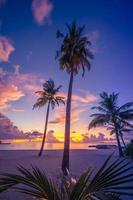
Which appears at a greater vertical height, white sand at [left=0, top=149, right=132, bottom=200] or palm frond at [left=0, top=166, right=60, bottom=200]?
palm frond at [left=0, top=166, right=60, bottom=200]

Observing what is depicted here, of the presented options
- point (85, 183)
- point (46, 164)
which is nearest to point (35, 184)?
point (85, 183)

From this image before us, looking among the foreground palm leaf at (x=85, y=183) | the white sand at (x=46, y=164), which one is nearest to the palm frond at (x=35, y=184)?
the foreground palm leaf at (x=85, y=183)

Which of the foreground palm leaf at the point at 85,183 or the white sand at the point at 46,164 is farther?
the white sand at the point at 46,164

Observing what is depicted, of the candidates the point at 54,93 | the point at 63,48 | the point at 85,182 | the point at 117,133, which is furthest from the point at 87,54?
the point at 85,182

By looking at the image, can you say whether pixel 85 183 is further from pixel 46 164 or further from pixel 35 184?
pixel 46 164

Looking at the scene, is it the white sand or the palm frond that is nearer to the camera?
the palm frond

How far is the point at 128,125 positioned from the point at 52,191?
33.8m

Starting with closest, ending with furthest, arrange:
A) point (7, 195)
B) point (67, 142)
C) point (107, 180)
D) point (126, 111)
A: point (107, 180) → point (7, 195) → point (67, 142) → point (126, 111)

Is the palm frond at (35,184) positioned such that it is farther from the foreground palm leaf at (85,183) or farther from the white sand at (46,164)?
the white sand at (46,164)

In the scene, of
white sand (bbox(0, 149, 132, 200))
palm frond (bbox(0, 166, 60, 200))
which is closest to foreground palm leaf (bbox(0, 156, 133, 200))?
palm frond (bbox(0, 166, 60, 200))

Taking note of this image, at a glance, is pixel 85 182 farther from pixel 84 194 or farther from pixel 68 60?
pixel 68 60

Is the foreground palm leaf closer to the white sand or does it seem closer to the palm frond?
the palm frond

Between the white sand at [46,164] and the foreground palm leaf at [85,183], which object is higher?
the foreground palm leaf at [85,183]

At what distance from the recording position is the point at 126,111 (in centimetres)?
3381
